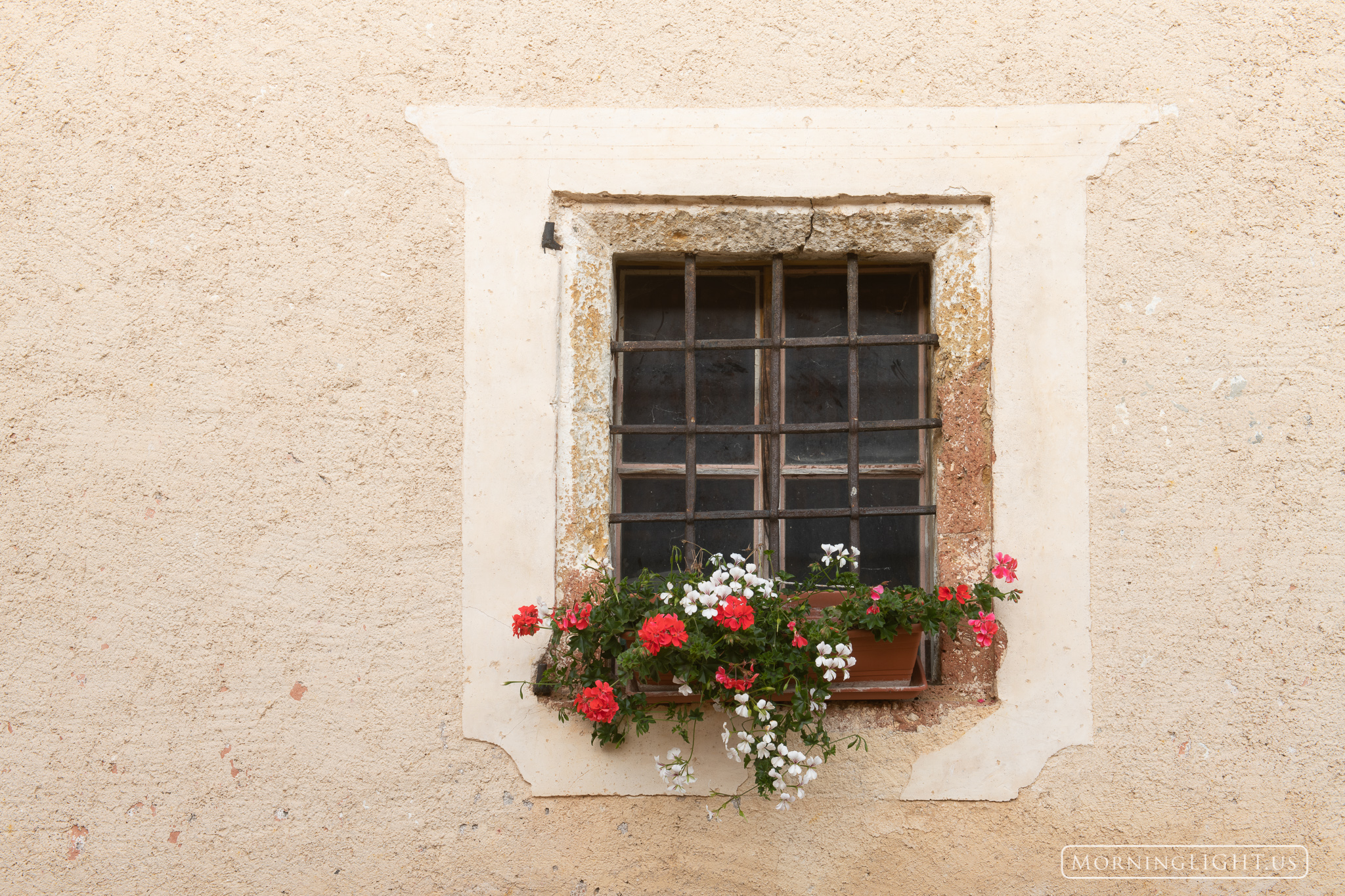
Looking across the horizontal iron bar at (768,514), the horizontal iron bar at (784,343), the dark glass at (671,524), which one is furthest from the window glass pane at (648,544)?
the horizontal iron bar at (784,343)

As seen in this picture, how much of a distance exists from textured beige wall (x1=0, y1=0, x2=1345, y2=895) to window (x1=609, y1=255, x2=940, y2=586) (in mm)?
463

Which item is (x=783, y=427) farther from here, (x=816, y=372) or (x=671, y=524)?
(x=671, y=524)

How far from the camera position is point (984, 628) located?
1843 millimetres

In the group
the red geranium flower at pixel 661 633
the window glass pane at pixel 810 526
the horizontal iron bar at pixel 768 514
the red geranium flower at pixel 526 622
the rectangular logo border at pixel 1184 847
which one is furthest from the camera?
the window glass pane at pixel 810 526

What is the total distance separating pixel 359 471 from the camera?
2025mm

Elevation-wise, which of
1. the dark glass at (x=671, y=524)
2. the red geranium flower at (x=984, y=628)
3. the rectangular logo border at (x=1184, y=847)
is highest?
the dark glass at (x=671, y=524)

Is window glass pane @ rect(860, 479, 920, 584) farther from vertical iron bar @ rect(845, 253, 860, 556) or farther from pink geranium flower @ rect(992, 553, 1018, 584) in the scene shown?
pink geranium flower @ rect(992, 553, 1018, 584)

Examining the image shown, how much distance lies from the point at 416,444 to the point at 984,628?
58.9 inches

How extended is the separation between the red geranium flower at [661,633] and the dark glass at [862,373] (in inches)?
29.8

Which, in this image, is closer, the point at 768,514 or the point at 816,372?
the point at 768,514

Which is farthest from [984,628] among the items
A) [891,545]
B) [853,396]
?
[853,396]

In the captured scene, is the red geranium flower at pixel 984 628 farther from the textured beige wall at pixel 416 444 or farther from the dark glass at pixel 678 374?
the dark glass at pixel 678 374

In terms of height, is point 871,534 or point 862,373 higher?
point 862,373

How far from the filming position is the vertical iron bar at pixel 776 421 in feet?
6.95
